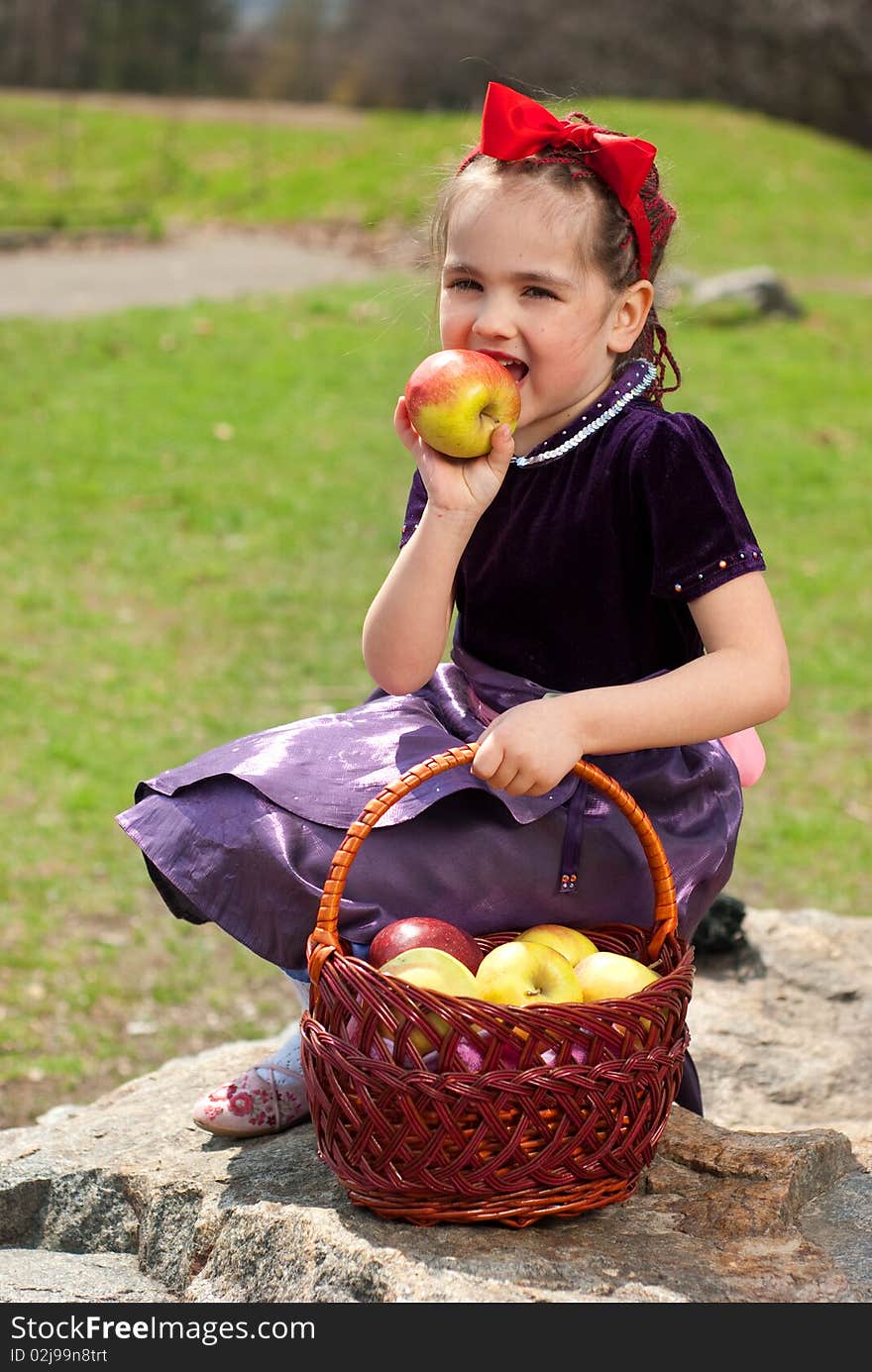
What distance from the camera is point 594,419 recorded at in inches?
94.8

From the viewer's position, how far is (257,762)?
7.62 ft

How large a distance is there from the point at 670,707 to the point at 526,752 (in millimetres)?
262

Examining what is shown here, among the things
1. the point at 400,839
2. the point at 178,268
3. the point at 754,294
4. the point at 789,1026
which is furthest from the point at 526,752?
the point at 178,268

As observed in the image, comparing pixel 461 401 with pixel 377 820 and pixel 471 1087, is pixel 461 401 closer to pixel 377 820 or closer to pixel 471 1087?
pixel 377 820

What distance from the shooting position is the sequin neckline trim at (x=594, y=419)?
240cm

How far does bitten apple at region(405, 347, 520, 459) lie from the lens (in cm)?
212

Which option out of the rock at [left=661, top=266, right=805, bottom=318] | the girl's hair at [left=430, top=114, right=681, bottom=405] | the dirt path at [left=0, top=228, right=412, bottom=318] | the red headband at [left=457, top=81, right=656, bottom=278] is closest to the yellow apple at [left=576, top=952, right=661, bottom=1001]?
the girl's hair at [left=430, top=114, right=681, bottom=405]

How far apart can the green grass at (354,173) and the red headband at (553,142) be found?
1168 cm

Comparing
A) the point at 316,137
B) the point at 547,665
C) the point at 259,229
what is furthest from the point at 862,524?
the point at 316,137

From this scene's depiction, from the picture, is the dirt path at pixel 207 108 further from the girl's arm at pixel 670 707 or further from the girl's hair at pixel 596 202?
the girl's arm at pixel 670 707

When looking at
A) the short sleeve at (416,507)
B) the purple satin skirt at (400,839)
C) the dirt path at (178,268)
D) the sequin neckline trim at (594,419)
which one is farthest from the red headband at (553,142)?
the dirt path at (178,268)

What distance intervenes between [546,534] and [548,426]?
181 millimetres

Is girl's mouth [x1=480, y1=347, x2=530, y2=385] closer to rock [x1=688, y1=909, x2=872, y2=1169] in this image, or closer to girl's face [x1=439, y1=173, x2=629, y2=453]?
girl's face [x1=439, y1=173, x2=629, y2=453]

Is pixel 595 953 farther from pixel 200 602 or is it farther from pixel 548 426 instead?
pixel 200 602
